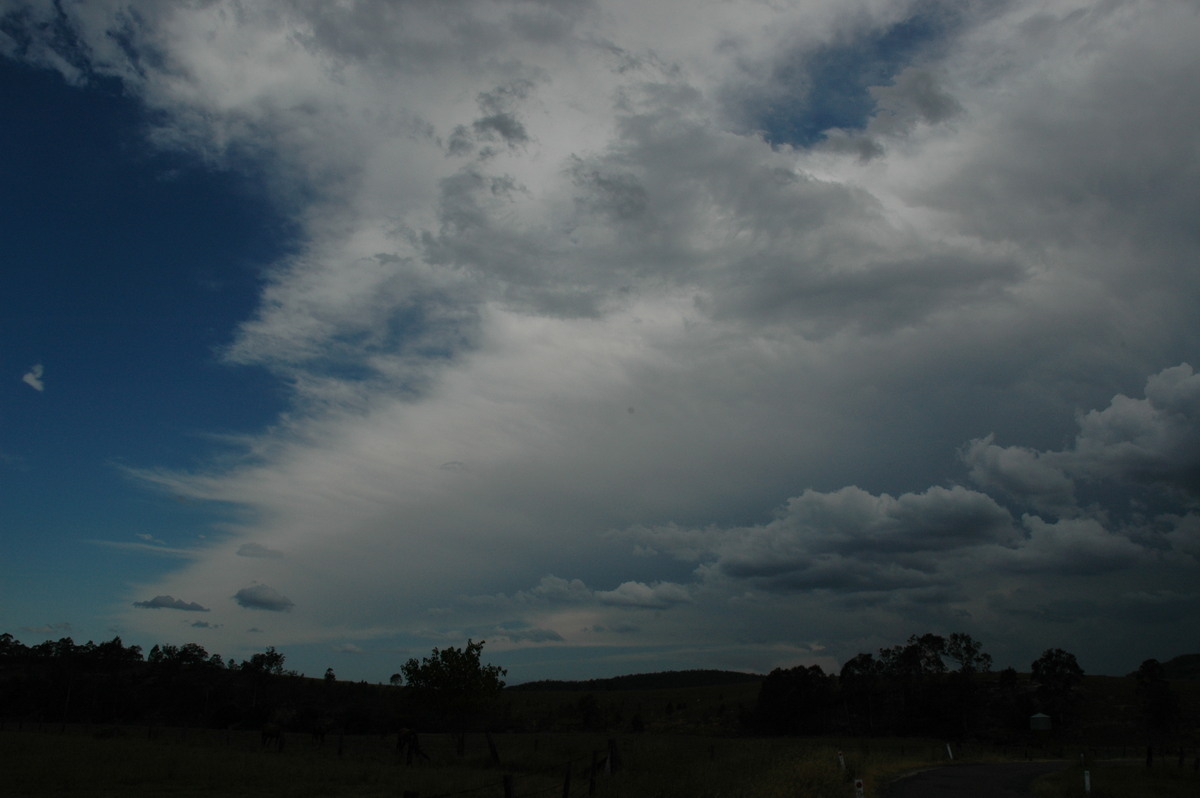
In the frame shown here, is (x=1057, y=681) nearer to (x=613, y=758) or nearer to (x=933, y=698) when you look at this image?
(x=933, y=698)

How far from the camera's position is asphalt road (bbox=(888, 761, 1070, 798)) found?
2811 cm

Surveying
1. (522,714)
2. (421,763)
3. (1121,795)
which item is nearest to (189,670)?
(522,714)

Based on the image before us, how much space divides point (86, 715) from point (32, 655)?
39524mm

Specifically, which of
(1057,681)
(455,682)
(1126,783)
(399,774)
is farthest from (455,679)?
(1057,681)

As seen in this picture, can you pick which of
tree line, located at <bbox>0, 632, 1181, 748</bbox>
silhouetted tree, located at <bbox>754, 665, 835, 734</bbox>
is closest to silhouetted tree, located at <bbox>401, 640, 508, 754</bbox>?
tree line, located at <bbox>0, 632, 1181, 748</bbox>

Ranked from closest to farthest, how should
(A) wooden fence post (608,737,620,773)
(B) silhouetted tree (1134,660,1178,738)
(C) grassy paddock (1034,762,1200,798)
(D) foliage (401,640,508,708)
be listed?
(A) wooden fence post (608,737,620,773), (C) grassy paddock (1034,762,1200,798), (D) foliage (401,640,508,708), (B) silhouetted tree (1134,660,1178,738)

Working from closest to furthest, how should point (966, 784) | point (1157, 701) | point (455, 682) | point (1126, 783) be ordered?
point (966, 784)
point (1126, 783)
point (455, 682)
point (1157, 701)

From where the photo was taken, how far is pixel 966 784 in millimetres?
32094

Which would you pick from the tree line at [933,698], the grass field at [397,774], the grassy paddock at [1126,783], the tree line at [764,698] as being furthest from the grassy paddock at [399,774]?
the tree line at [933,698]

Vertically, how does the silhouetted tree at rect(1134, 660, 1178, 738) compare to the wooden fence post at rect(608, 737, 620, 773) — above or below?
below

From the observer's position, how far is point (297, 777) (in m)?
31.1

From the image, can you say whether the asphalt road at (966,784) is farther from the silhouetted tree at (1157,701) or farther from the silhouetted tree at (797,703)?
the silhouetted tree at (1157,701)

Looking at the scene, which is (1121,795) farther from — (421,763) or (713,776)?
(421,763)

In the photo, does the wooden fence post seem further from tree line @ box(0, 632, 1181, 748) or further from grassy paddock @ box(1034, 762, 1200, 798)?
tree line @ box(0, 632, 1181, 748)
